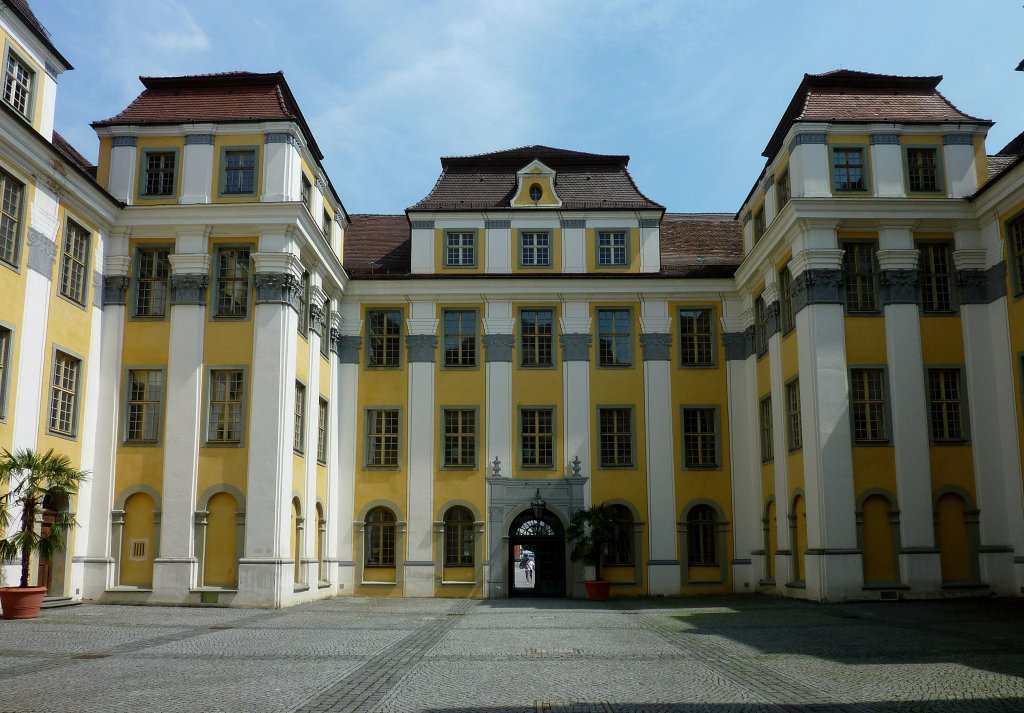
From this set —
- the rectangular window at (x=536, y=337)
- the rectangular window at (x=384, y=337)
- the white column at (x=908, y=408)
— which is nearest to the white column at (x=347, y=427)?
the rectangular window at (x=384, y=337)

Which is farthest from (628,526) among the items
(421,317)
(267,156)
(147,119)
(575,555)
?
(147,119)

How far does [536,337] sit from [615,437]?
4.32 m

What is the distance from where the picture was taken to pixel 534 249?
35594 millimetres

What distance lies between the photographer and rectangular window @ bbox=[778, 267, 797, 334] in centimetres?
2986

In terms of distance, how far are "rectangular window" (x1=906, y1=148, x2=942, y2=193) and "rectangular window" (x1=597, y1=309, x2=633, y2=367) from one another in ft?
33.2

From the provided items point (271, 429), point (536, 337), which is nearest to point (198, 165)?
point (271, 429)

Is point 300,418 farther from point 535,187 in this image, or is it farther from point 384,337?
point 535,187

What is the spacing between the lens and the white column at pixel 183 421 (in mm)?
26562

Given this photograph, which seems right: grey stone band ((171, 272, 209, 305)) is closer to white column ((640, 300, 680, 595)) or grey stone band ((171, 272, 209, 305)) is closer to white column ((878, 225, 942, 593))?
white column ((640, 300, 680, 595))

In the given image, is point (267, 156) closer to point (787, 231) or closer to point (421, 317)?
point (421, 317)

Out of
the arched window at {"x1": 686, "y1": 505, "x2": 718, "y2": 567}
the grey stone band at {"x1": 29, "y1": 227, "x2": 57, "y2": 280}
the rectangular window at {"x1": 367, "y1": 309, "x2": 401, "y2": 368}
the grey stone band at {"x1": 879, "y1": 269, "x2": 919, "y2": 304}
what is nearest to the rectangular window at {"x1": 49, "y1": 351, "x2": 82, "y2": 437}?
the grey stone band at {"x1": 29, "y1": 227, "x2": 57, "y2": 280}

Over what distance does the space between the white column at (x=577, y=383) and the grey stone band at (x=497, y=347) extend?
70.0 inches

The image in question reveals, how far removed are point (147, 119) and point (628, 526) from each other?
19.4 m

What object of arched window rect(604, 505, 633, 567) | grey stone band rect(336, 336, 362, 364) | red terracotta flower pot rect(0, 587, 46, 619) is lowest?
red terracotta flower pot rect(0, 587, 46, 619)
